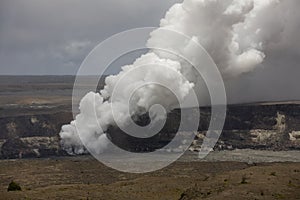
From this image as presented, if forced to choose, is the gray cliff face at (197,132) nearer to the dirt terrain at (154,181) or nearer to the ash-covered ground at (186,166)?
the ash-covered ground at (186,166)

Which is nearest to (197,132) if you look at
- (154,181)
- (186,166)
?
(186,166)

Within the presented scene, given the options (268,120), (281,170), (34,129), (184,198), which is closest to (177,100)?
(268,120)

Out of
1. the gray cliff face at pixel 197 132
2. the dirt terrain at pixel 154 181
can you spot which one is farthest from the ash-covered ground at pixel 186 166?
the gray cliff face at pixel 197 132

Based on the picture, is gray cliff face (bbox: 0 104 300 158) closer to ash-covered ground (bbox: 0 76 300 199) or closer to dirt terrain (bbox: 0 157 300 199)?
ash-covered ground (bbox: 0 76 300 199)

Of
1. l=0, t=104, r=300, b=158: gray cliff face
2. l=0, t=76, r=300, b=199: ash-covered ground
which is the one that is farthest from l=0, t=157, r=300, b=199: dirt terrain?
l=0, t=104, r=300, b=158: gray cliff face

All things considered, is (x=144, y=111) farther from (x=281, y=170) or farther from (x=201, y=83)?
(x=281, y=170)

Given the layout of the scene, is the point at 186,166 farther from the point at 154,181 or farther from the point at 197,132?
the point at 197,132
